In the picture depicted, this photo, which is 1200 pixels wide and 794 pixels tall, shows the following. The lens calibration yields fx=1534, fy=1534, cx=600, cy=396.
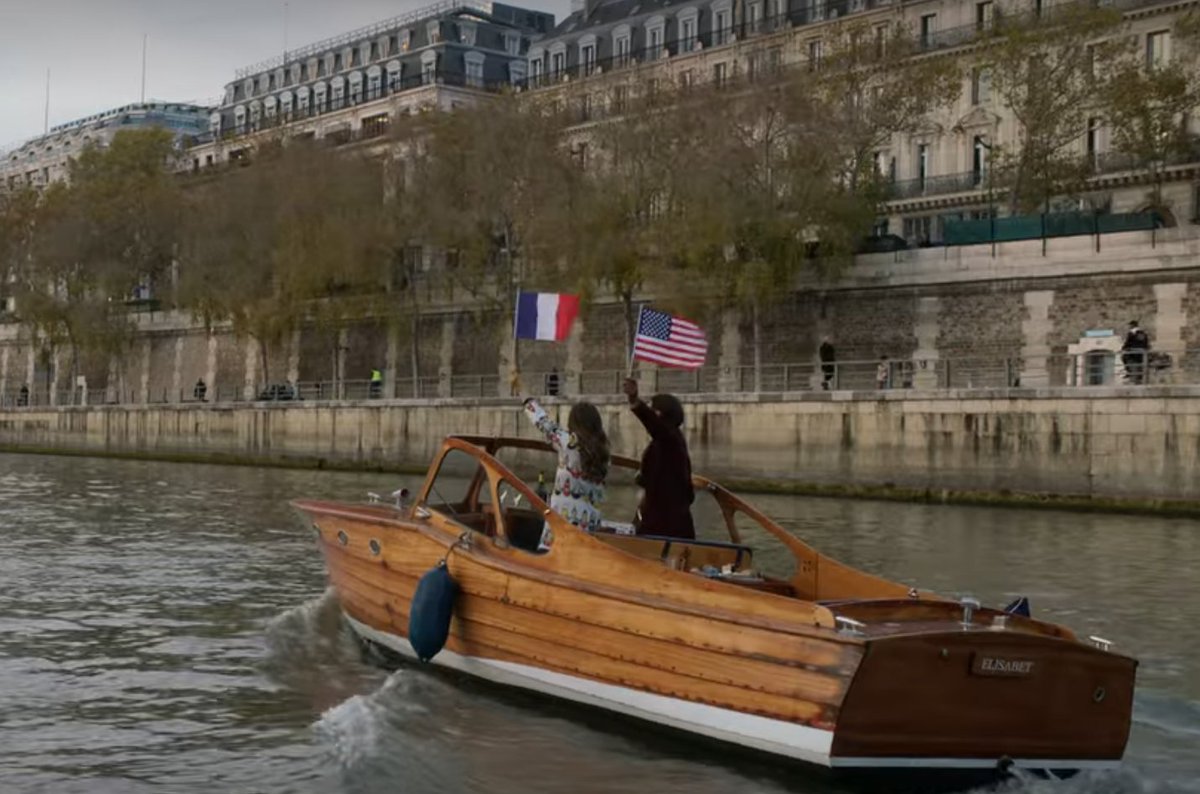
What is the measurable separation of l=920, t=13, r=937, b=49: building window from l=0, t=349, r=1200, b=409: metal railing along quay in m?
17.9

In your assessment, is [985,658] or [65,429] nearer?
[985,658]

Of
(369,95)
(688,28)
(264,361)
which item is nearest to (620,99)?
(264,361)

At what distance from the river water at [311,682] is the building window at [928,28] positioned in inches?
1403

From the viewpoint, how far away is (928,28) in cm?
5750

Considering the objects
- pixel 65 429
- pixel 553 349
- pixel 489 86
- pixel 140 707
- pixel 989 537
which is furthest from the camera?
pixel 489 86

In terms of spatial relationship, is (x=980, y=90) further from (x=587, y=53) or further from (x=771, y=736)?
(x=771, y=736)

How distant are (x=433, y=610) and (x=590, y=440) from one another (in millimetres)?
1732

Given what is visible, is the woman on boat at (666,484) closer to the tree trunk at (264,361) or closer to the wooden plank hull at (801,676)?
the wooden plank hull at (801,676)

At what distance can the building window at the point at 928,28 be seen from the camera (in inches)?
2235

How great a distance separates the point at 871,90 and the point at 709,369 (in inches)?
384

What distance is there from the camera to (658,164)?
44.7m

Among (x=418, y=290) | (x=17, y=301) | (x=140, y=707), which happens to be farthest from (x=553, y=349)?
(x=140, y=707)

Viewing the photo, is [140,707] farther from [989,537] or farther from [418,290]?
[418,290]

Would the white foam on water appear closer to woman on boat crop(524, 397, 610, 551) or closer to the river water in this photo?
the river water
